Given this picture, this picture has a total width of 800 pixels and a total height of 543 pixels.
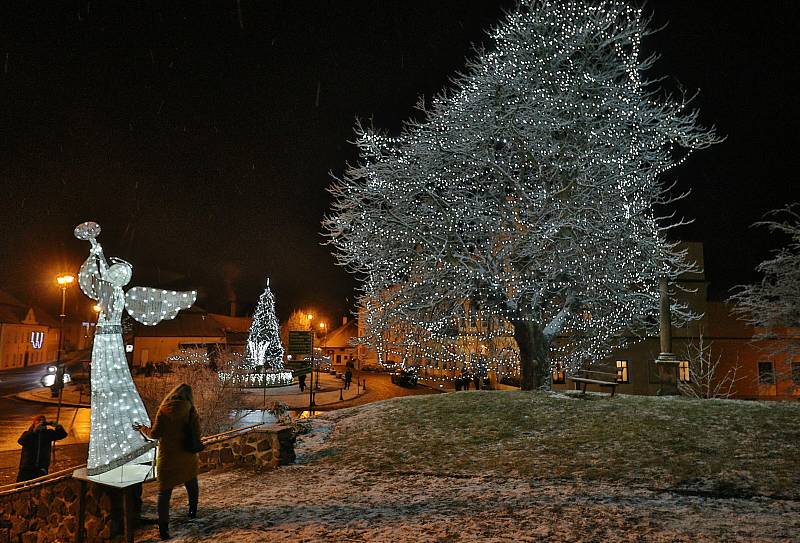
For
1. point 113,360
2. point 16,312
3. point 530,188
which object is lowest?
point 113,360

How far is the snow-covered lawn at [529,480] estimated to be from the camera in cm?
574

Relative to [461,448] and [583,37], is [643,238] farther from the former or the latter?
[461,448]

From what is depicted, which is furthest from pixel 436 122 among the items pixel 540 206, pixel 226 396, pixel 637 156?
pixel 226 396

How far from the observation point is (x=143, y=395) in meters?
17.1

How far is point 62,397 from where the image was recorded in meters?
30.8

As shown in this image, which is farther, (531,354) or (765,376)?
(765,376)

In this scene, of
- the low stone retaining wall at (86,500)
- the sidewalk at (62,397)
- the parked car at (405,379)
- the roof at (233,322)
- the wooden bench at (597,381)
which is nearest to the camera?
the low stone retaining wall at (86,500)

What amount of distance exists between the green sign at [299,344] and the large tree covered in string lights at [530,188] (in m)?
2.68

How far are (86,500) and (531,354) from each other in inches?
462

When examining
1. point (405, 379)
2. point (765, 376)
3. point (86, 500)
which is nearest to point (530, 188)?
point (86, 500)

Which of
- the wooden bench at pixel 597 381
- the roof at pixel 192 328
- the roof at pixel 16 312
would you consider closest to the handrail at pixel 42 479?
the wooden bench at pixel 597 381

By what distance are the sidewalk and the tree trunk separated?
23108 mm

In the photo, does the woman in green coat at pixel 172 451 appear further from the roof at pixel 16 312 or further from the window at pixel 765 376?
the roof at pixel 16 312

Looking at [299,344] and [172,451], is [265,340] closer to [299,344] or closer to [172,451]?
[299,344]
